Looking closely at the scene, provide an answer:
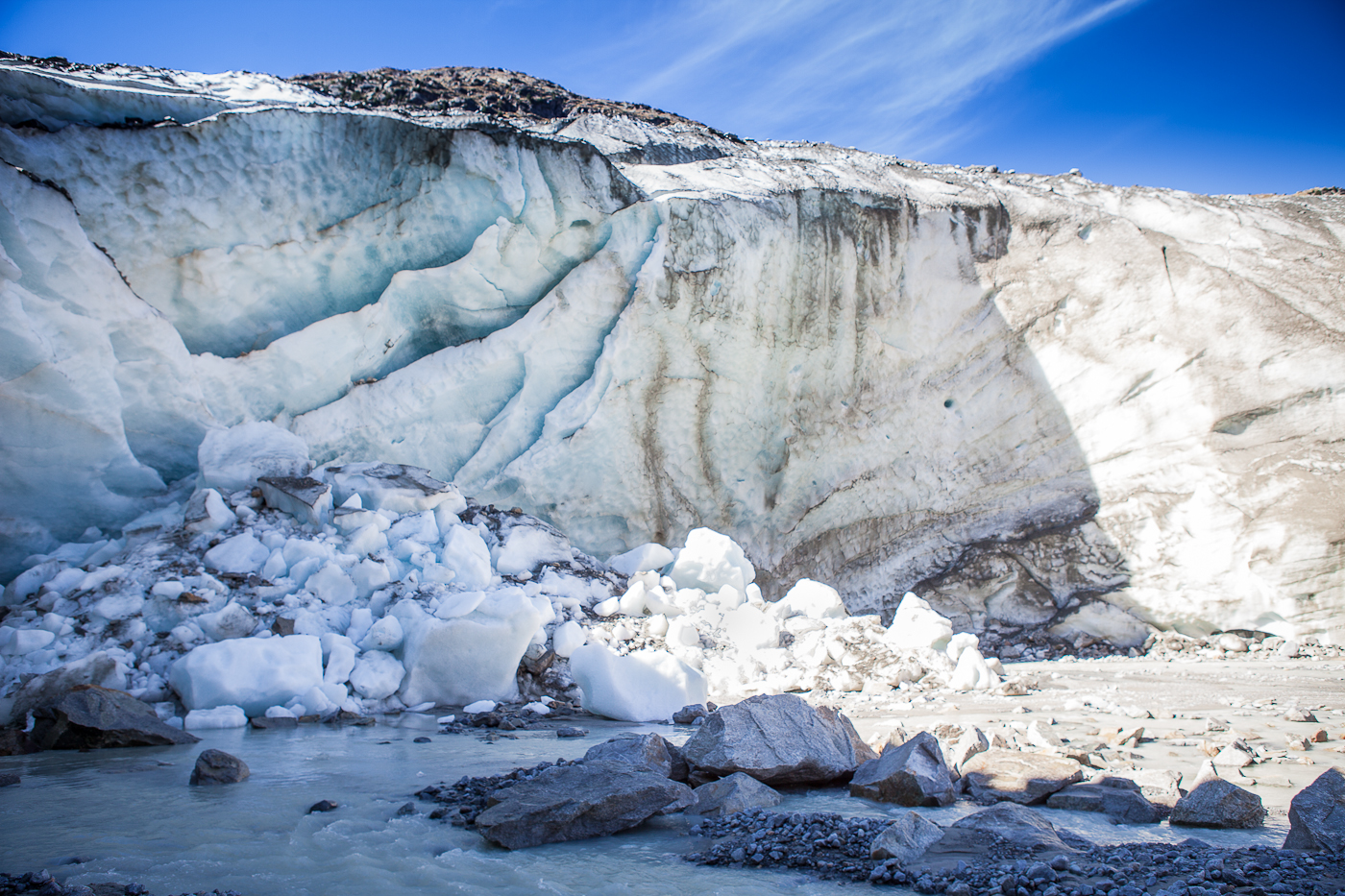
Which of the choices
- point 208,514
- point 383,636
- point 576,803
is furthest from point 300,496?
point 576,803

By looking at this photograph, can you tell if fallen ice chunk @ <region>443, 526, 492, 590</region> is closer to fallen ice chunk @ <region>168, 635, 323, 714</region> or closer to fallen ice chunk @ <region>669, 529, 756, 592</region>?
fallen ice chunk @ <region>168, 635, 323, 714</region>

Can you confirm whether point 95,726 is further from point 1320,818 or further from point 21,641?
point 1320,818

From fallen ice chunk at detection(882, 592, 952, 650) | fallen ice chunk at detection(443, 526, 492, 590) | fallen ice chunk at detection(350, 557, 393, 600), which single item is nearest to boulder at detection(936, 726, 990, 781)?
fallen ice chunk at detection(882, 592, 952, 650)

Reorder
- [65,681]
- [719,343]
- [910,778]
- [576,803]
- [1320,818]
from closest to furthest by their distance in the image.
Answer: [1320,818] → [576,803] → [910,778] → [65,681] → [719,343]

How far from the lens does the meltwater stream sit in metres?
1.87

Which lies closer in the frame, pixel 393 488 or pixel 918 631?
pixel 918 631

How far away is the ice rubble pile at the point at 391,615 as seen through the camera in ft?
14.1

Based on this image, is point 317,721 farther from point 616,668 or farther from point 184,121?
point 184,121

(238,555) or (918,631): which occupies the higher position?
(238,555)

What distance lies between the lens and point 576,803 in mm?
2312

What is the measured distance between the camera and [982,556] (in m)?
7.73

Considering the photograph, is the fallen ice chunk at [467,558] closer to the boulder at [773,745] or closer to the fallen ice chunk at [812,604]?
the fallen ice chunk at [812,604]

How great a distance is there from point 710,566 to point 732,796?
13.3 ft

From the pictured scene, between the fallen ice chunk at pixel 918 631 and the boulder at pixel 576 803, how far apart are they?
361 cm
